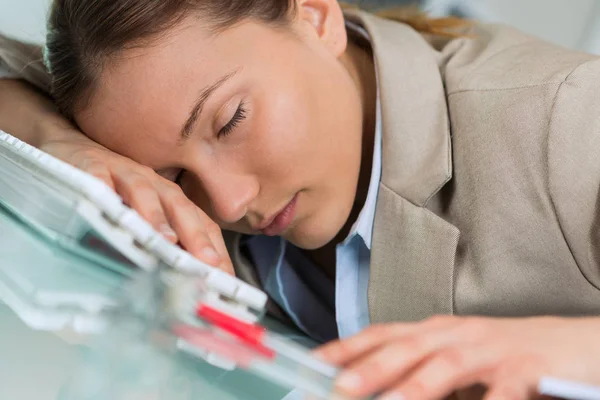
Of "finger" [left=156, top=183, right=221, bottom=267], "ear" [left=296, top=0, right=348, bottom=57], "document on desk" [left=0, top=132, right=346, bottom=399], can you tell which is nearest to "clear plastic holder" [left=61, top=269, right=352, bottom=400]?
"document on desk" [left=0, top=132, right=346, bottom=399]

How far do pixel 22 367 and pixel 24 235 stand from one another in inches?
5.6

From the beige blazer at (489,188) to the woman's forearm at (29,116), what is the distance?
37 cm

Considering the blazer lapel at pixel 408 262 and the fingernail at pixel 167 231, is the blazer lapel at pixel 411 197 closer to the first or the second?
the blazer lapel at pixel 408 262

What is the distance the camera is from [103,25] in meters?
0.61

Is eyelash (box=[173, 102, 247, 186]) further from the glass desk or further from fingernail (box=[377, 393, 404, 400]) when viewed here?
fingernail (box=[377, 393, 404, 400])

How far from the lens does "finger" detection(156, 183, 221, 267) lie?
461mm

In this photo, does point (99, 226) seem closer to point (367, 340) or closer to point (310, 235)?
point (367, 340)

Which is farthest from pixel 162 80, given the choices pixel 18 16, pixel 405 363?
pixel 18 16

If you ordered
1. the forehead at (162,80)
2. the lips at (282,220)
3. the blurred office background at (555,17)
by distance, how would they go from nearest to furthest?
1. the forehead at (162,80)
2. the lips at (282,220)
3. the blurred office background at (555,17)

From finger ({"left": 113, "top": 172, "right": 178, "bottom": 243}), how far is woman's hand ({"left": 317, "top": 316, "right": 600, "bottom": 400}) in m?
0.19

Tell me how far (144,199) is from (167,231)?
2.1 inches

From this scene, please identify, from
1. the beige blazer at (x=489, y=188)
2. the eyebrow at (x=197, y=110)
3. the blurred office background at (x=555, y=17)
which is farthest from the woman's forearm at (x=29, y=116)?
the blurred office background at (x=555, y=17)

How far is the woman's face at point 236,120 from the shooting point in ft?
1.89

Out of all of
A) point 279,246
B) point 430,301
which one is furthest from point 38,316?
point 279,246
